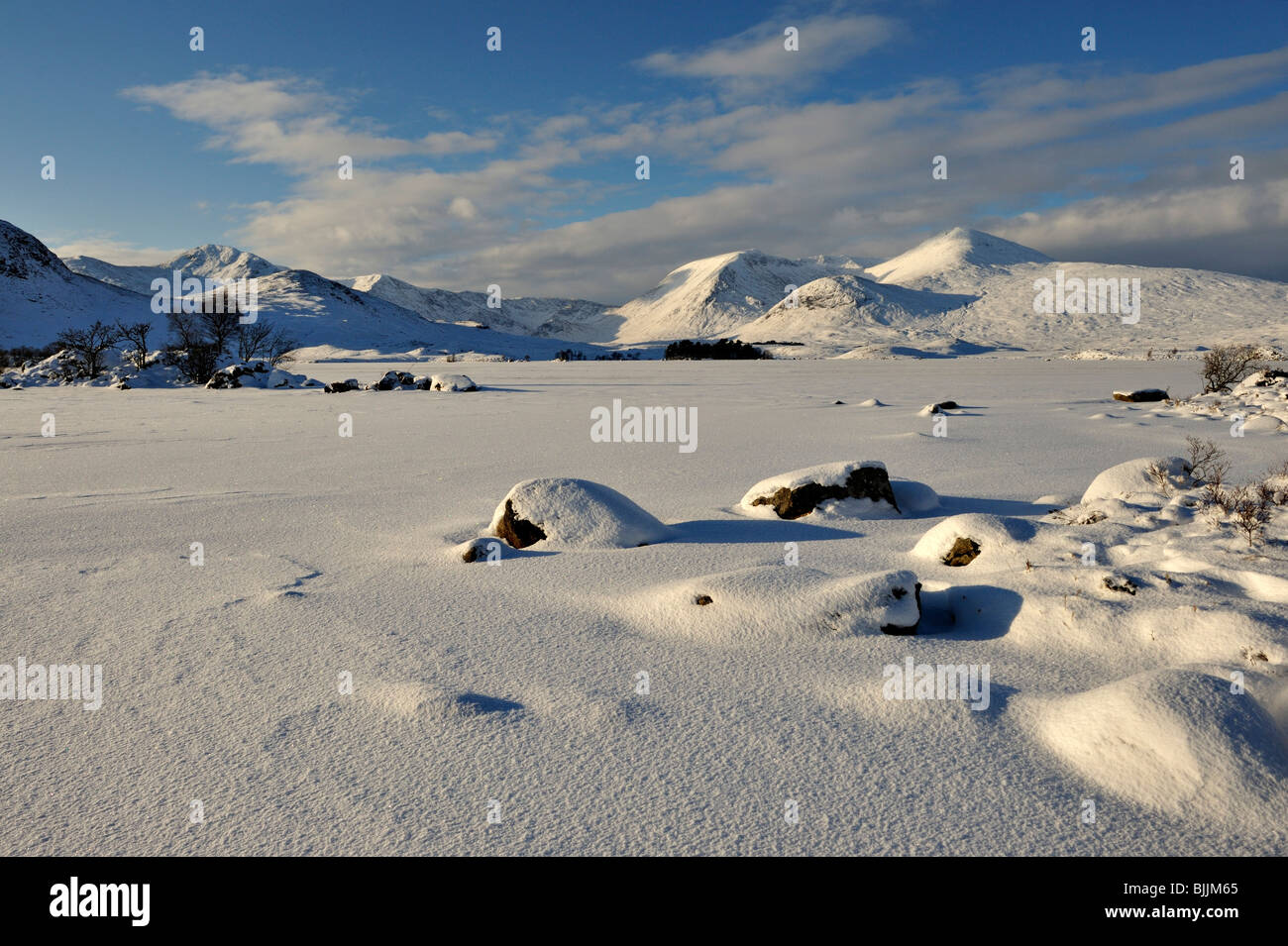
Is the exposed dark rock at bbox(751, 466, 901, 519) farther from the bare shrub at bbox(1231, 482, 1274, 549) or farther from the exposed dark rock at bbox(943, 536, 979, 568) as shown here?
the bare shrub at bbox(1231, 482, 1274, 549)

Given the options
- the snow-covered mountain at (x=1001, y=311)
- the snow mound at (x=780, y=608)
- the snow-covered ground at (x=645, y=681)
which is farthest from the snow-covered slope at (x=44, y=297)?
the snow mound at (x=780, y=608)

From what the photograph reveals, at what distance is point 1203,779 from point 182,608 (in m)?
4.48

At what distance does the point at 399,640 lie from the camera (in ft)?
11.6

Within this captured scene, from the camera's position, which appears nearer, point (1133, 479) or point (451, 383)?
point (1133, 479)

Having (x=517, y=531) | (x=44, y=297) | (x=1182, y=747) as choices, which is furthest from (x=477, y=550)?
(x=44, y=297)

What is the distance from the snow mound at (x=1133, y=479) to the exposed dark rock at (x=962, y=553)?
1.43 meters

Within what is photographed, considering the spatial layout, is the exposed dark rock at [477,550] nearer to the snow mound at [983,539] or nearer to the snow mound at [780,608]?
the snow mound at [780,608]

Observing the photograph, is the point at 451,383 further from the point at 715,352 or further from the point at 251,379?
the point at 715,352

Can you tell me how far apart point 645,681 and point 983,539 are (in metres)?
2.46

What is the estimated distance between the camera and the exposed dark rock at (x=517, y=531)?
5.15 meters

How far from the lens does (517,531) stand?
5.19 metres

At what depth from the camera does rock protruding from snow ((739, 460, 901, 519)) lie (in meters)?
5.95
